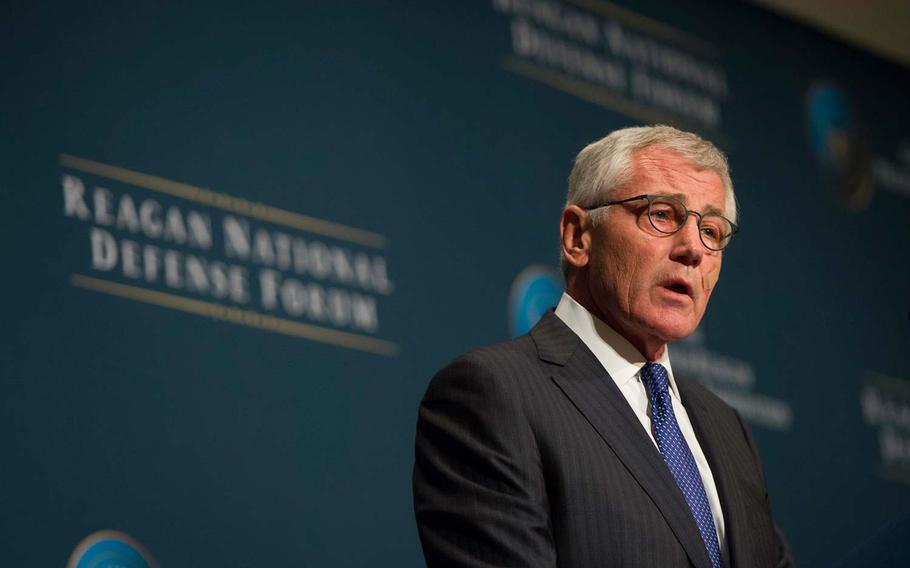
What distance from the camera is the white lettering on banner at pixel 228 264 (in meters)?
3.41

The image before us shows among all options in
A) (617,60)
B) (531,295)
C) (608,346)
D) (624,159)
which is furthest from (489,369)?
(617,60)

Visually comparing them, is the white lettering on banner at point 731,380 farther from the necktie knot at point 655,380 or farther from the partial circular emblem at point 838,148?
the necktie knot at point 655,380

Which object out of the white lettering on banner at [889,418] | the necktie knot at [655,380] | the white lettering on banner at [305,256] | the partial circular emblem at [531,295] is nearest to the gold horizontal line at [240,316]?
the white lettering on banner at [305,256]

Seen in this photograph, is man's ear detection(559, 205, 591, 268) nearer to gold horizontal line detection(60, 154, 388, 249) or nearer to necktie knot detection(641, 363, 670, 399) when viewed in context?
necktie knot detection(641, 363, 670, 399)

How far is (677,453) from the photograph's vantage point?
253cm

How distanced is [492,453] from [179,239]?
1448 mm

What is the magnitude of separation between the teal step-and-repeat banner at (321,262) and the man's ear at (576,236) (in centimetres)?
111

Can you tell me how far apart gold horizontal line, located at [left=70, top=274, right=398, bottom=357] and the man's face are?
3.89 ft

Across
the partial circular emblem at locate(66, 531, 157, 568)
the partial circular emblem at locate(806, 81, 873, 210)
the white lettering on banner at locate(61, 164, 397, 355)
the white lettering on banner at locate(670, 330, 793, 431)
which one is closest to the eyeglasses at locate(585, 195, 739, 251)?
the white lettering on banner at locate(61, 164, 397, 355)

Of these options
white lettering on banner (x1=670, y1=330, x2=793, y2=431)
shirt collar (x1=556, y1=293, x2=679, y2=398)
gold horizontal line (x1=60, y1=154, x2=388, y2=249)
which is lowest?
shirt collar (x1=556, y1=293, x2=679, y2=398)

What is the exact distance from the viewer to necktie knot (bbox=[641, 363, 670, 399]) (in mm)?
2617

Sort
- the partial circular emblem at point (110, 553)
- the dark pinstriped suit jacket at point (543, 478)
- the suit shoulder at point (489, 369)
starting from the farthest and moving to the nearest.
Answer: the partial circular emblem at point (110, 553) → the suit shoulder at point (489, 369) → the dark pinstriped suit jacket at point (543, 478)

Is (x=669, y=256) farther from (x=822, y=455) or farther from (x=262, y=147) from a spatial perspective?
(x=822, y=455)

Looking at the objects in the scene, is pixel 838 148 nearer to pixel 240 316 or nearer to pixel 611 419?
pixel 240 316
